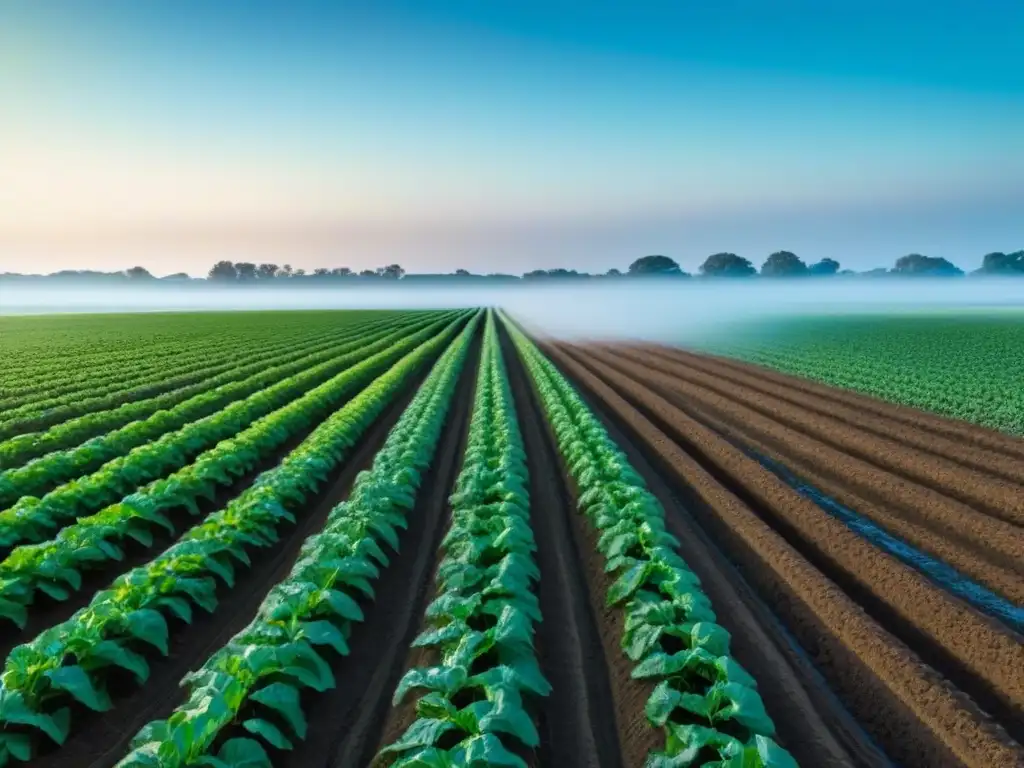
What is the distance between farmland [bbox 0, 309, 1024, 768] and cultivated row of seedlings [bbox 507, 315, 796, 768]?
3 cm

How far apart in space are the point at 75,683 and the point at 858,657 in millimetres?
6246

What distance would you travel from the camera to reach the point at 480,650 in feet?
16.1

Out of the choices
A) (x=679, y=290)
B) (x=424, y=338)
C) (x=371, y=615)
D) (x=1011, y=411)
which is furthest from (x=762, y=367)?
(x=679, y=290)

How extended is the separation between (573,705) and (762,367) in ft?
80.9

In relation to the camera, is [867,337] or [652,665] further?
[867,337]

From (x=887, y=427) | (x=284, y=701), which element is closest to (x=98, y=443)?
(x=284, y=701)

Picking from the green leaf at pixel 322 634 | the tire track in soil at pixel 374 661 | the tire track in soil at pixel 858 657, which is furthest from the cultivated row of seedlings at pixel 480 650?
the tire track in soil at pixel 858 657

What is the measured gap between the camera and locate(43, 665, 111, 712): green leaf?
4527mm

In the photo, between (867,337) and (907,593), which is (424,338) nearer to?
(867,337)

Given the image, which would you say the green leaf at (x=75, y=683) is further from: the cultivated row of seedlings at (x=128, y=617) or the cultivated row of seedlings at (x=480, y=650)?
the cultivated row of seedlings at (x=480, y=650)

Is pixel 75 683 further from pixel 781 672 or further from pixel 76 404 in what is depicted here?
pixel 76 404

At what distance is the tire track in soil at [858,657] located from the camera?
4.78 m

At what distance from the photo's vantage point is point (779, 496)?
1012cm

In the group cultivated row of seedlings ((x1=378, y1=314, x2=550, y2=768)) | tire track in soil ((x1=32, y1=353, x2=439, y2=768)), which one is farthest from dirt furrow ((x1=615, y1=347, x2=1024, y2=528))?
tire track in soil ((x1=32, y1=353, x2=439, y2=768))
